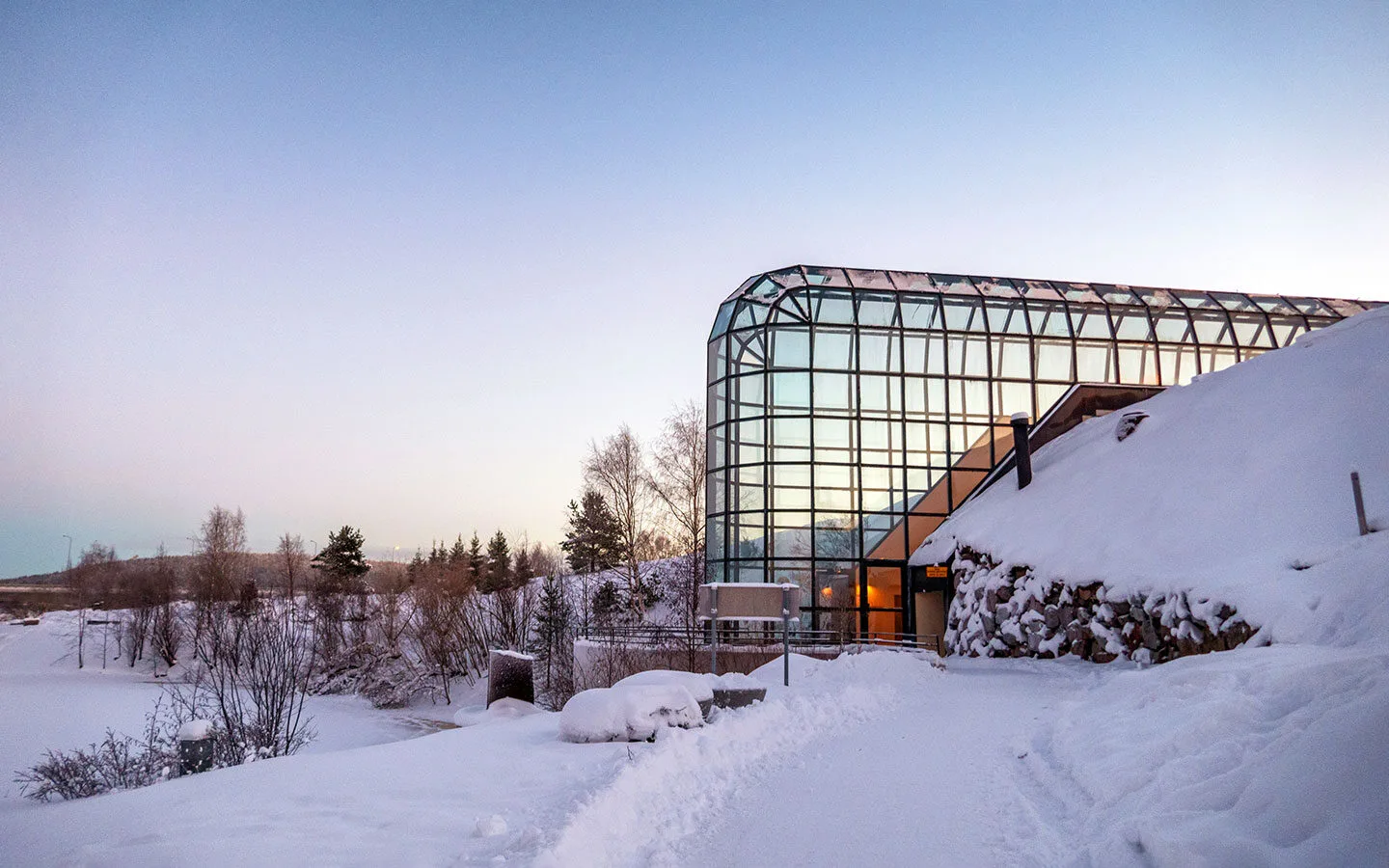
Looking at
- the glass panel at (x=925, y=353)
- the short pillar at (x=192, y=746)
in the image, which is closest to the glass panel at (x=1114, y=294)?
the glass panel at (x=925, y=353)

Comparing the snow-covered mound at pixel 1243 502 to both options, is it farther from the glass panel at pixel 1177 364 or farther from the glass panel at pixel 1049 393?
the glass panel at pixel 1177 364

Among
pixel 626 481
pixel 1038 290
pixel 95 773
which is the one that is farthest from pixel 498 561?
pixel 95 773

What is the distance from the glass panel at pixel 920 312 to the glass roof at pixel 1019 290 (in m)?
0.43

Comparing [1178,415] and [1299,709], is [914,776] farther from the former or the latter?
[1178,415]

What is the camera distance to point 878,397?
29469mm

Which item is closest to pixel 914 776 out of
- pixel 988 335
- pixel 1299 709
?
pixel 1299 709

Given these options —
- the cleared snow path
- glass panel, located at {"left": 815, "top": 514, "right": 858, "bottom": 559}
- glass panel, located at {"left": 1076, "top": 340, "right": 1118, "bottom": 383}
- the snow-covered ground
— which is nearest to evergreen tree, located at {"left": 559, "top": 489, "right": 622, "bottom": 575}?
glass panel, located at {"left": 815, "top": 514, "right": 858, "bottom": 559}

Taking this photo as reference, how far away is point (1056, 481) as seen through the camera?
24578 mm

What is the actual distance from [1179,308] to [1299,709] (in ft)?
102

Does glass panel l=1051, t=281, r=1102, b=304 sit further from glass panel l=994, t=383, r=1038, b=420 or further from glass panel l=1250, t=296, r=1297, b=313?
glass panel l=1250, t=296, r=1297, b=313

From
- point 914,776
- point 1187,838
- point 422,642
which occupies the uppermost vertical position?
point 1187,838

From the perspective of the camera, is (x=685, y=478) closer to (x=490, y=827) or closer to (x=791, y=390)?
(x=791, y=390)

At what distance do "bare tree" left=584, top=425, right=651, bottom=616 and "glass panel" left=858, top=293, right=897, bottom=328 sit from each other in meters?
12.9

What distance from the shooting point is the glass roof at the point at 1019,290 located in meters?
30.0
